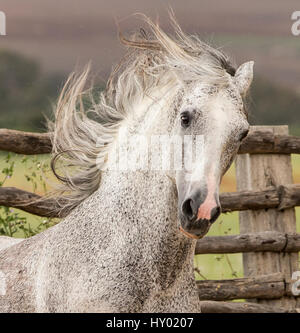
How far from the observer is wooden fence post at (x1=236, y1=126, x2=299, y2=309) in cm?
527

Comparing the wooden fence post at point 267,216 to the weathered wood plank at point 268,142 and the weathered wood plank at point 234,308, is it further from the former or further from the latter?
the weathered wood plank at point 234,308

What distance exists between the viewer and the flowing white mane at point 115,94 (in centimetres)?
261

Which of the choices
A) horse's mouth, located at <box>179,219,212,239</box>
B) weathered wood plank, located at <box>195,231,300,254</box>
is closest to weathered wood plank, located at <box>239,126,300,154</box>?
weathered wood plank, located at <box>195,231,300,254</box>

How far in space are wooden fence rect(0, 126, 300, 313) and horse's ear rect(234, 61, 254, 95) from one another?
2.47 metres

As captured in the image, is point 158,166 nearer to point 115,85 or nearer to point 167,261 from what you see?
point 167,261

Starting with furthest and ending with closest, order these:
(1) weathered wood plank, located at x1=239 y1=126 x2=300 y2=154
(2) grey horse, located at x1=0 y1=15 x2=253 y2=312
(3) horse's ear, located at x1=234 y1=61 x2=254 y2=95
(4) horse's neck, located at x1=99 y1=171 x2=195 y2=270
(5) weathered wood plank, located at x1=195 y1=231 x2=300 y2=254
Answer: (1) weathered wood plank, located at x1=239 y1=126 x2=300 y2=154 → (5) weathered wood plank, located at x1=195 y1=231 x2=300 y2=254 → (3) horse's ear, located at x1=234 y1=61 x2=254 y2=95 → (4) horse's neck, located at x1=99 y1=171 x2=195 y2=270 → (2) grey horse, located at x1=0 y1=15 x2=253 y2=312

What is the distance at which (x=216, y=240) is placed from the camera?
202 inches

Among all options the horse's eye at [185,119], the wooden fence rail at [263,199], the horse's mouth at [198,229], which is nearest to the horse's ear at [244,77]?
the horse's eye at [185,119]

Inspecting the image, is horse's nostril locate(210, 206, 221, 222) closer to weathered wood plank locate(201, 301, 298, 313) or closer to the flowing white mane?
the flowing white mane

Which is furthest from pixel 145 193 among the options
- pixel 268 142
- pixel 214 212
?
pixel 268 142

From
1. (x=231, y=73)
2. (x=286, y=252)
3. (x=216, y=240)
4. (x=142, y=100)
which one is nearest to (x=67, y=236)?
(x=142, y=100)

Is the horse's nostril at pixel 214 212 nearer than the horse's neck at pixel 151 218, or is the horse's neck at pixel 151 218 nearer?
the horse's nostril at pixel 214 212

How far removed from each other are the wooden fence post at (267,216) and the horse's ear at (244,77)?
2612 mm
